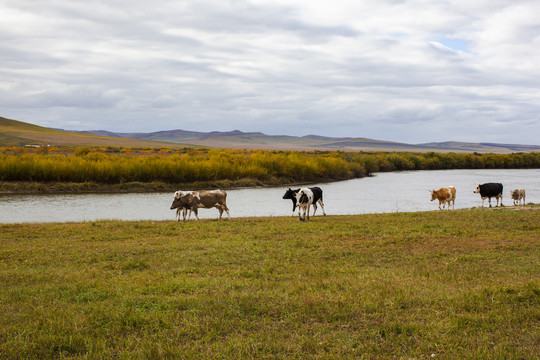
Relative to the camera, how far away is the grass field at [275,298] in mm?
5418

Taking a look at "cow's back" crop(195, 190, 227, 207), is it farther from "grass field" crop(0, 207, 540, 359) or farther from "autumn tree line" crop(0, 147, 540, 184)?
"autumn tree line" crop(0, 147, 540, 184)

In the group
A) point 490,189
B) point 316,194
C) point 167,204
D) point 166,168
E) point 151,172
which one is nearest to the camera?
point 316,194

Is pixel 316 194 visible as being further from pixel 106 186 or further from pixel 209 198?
pixel 106 186

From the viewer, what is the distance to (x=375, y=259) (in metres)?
10.5

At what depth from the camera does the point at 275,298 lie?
7102 millimetres

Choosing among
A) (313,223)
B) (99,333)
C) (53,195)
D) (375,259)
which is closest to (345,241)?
(375,259)

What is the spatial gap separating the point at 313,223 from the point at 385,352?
11666 mm

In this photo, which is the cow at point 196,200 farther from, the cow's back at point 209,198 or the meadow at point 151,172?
the meadow at point 151,172

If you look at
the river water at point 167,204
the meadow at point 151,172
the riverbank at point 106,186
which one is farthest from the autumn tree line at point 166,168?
the river water at point 167,204

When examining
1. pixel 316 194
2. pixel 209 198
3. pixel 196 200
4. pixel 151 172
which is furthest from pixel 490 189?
pixel 151 172

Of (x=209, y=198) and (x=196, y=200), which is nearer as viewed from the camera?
(x=196, y=200)

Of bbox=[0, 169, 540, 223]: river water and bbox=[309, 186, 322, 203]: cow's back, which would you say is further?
bbox=[0, 169, 540, 223]: river water

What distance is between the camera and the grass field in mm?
5418

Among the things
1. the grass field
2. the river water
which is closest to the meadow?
the river water
